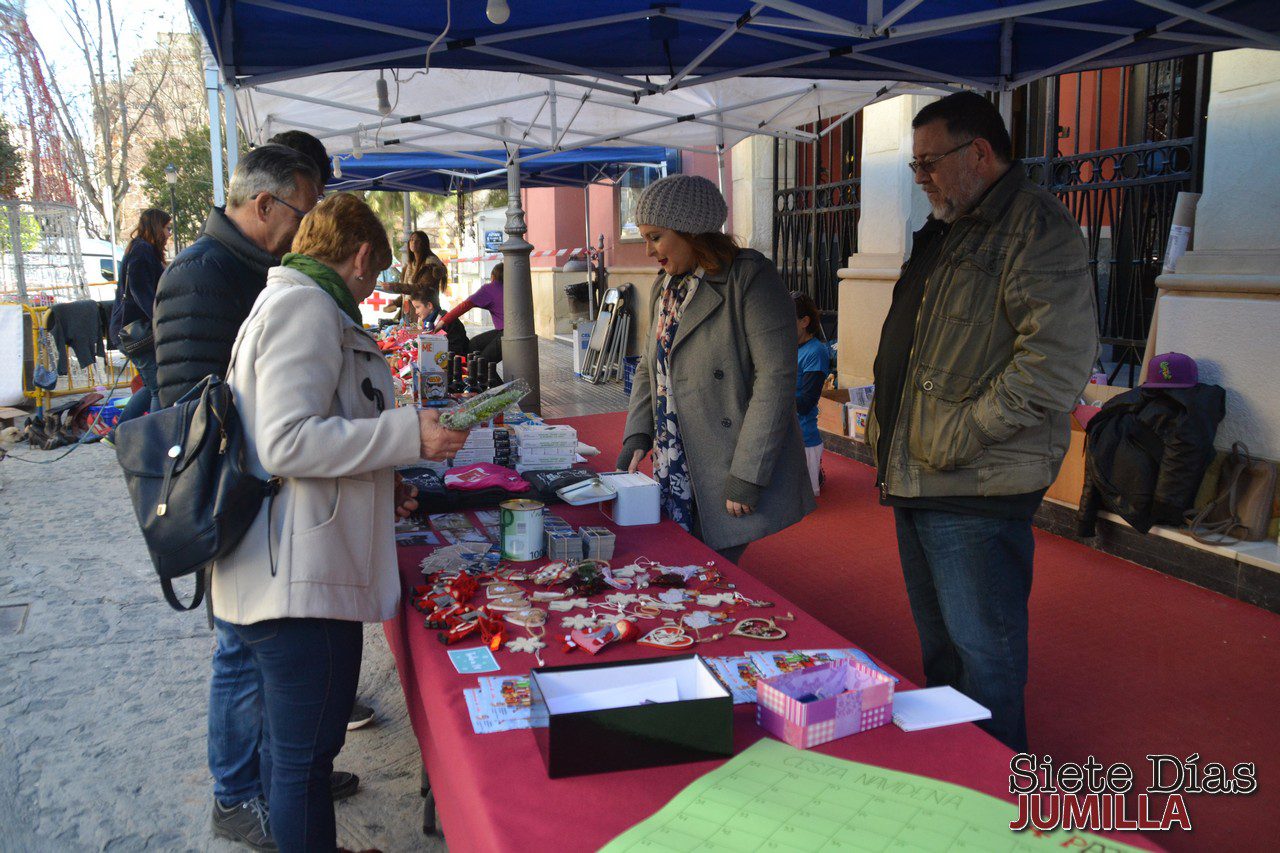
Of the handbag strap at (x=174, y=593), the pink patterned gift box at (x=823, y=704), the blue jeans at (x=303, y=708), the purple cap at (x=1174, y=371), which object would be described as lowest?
the blue jeans at (x=303, y=708)

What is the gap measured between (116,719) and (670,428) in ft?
7.47

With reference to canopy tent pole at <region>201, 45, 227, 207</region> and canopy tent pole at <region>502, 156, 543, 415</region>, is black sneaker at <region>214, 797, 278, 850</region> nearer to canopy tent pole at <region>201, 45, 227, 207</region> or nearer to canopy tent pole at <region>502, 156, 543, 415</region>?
canopy tent pole at <region>201, 45, 227, 207</region>

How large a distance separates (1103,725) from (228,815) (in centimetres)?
270

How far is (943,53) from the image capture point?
12.4 ft

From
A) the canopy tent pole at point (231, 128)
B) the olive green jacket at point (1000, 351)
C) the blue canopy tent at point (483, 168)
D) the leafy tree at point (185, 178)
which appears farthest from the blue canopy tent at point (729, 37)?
the leafy tree at point (185, 178)

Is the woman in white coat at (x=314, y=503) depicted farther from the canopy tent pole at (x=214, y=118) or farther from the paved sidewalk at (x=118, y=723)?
the canopy tent pole at (x=214, y=118)

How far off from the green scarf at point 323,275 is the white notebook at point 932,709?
1.33 metres

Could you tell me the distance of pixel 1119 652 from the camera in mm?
3658

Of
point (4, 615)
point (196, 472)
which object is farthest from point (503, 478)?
point (4, 615)

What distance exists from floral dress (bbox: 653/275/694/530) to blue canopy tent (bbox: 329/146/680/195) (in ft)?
23.8

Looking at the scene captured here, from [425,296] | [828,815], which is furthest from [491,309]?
[828,815]

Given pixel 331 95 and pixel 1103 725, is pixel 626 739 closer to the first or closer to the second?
pixel 1103 725

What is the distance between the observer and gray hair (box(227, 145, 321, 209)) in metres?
2.37

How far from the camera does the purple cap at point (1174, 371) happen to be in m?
4.28
